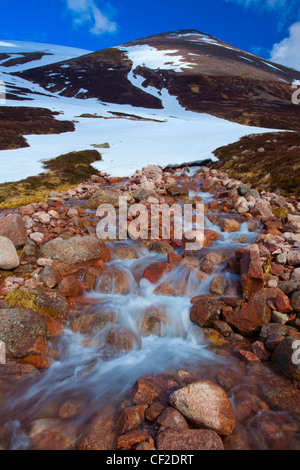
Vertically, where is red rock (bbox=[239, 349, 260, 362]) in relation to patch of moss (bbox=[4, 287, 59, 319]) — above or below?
below

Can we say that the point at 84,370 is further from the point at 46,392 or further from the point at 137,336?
the point at 137,336

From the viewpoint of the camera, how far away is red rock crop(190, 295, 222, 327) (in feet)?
17.1

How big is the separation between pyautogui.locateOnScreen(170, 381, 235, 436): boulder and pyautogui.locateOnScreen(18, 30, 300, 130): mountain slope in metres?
46.9

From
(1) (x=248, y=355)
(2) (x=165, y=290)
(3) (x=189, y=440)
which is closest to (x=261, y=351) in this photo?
(1) (x=248, y=355)

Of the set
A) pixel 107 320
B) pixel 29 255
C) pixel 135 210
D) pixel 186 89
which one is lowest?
pixel 107 320

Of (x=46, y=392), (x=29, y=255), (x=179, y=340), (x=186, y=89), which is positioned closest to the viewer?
(x=46, y=392)

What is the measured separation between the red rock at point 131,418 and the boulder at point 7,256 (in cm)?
425

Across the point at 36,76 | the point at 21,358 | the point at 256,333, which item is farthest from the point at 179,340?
the point at 36,76

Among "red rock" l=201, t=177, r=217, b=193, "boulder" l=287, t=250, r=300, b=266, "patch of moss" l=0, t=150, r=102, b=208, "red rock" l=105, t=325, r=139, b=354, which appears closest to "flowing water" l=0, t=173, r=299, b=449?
"red rock" l=105, t=325, r=139, b=354

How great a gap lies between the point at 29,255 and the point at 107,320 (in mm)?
2835

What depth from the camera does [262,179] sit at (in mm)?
12352

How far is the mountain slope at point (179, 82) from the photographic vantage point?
59.4m

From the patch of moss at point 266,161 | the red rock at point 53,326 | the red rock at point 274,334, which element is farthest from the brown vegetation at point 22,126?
the red rock at point 274,334

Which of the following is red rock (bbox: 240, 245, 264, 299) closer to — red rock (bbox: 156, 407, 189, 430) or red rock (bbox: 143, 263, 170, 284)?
red rock (bbox: 143, 263, 170, 284)
